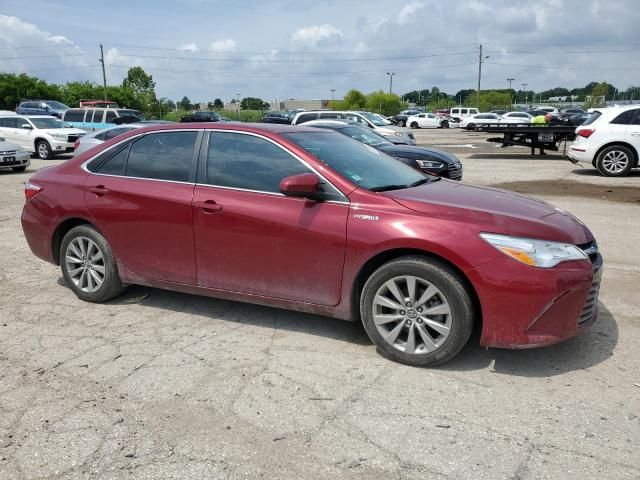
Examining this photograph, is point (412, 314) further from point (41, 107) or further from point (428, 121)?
point (428, 121)

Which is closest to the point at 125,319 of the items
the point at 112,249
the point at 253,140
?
the point at 112,249

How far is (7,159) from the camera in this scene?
16.0m

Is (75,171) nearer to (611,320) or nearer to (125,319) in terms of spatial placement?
(125,319)

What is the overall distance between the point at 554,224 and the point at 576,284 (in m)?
0.47

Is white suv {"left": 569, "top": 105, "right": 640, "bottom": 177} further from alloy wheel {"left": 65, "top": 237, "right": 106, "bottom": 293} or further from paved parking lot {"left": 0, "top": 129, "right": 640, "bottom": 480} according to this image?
alloy wheel {"left": 65, "top": 237, "right": 106, "bottom": 293}

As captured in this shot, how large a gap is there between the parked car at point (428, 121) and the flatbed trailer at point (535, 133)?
123ft

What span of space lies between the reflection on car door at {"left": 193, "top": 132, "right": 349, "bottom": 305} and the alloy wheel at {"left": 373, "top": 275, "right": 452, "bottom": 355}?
37 centimetres

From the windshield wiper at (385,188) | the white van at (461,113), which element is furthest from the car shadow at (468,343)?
the white van at (461,113)

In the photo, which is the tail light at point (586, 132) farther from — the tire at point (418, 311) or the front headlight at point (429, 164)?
the tire at point (418, 311)

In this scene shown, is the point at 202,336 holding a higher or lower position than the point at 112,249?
lower

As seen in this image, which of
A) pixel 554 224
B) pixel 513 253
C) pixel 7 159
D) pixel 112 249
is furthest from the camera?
pixel 7 159

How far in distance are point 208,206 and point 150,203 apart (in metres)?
0.59

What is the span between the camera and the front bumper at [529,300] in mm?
3494

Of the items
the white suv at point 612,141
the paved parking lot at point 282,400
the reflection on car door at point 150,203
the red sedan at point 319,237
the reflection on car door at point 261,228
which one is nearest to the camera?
the paved parking lot at point 282,400
